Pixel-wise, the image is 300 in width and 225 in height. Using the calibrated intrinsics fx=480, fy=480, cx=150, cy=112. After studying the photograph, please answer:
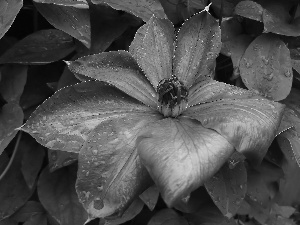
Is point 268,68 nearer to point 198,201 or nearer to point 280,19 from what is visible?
point 280,19

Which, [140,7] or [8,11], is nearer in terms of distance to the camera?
[8,11]

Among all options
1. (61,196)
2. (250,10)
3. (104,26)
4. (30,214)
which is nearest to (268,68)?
(250,10)

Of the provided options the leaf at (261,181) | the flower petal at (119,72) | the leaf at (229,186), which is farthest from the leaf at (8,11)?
the leaf at (261,181)

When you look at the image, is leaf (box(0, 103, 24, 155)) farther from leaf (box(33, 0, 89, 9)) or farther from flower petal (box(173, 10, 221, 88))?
flower petal (box(173, 10, 221, 88))

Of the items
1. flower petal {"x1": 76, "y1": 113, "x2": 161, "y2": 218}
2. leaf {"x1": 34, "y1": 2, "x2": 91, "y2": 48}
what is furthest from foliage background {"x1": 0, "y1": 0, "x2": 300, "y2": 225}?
flower petal {"x1": 76, "y1": 113, "x2": 161, "y2": 218}

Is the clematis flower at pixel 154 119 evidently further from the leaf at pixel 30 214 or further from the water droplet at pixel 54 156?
the leaf at pixel 30 214

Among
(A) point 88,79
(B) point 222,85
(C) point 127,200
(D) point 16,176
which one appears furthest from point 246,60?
(D) point 16,176
